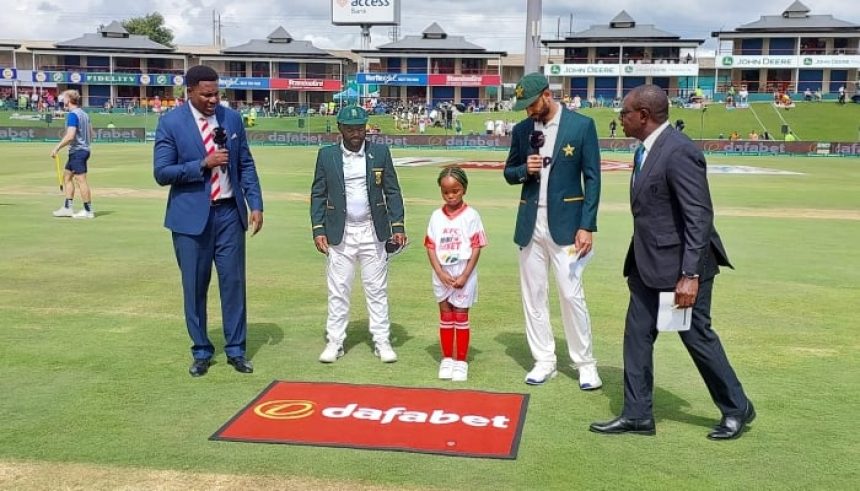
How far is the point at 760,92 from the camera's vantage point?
2896 inches

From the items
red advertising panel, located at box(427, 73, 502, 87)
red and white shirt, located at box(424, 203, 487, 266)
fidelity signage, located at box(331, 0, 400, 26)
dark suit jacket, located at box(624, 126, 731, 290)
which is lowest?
red and white shirt, located at box(424, 203, 487, 266)

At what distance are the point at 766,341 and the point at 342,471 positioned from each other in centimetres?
421

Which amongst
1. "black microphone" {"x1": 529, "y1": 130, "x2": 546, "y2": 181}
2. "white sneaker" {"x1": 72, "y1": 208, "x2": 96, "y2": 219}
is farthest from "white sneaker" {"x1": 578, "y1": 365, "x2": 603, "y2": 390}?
"white sneaker" {"x1": 72, "y1": 208, "x2": 96, "y2": 219}

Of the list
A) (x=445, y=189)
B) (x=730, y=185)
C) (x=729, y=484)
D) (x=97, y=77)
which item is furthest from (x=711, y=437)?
(x=97, y=77)

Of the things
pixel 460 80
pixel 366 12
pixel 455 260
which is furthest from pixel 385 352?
pixel 460 80

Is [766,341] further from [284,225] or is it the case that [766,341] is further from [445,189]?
[284,225]

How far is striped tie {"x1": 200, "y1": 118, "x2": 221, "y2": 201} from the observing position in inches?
234

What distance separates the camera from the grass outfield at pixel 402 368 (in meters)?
4.32

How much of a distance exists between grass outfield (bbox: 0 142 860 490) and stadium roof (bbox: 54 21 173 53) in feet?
257

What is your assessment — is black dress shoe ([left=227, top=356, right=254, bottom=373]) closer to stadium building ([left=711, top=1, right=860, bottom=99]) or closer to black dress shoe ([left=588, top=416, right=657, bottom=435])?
black dress shoe ([left=588, top=416, right=657, bottom=435])

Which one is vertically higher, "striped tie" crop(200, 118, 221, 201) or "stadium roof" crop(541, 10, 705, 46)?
"stadium roof" crop(541, 10, 705, 46)

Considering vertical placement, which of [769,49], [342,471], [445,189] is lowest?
[342,471]

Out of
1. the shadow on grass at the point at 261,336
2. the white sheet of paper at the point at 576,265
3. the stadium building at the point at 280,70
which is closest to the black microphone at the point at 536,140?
the white sheet of paper at the point at 576,265

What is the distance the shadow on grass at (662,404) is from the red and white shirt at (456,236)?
132cm
